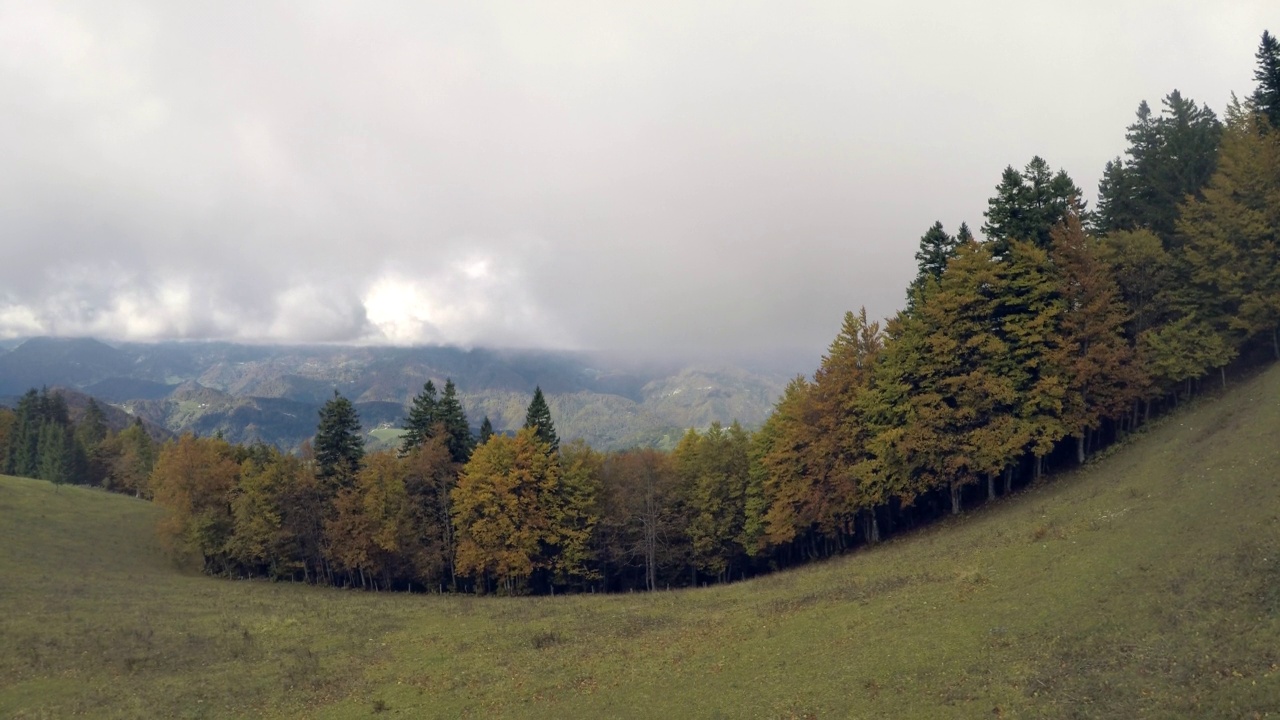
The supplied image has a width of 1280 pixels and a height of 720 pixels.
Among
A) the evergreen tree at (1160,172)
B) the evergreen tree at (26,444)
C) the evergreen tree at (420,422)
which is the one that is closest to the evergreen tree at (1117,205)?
the evergreen tree at (1160,172)

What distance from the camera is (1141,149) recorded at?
57906mm

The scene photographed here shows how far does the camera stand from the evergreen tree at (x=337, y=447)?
68188 mm

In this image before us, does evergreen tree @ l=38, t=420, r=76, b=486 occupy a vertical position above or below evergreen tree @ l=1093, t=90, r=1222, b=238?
below

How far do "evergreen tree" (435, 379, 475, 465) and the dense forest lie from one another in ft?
1.04

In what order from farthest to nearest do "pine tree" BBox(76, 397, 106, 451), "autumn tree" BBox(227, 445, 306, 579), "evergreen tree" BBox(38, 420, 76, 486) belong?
"pine tree" BBox(76, 397, 106, 451), "evergreen tree" BBox(38, 420, 76, 486), "autumn tree" BBox(227, 445, 306, 579)

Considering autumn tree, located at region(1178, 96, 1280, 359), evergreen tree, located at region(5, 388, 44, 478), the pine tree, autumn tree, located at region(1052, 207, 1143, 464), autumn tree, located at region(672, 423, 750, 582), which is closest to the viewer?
autumn tree, located at region(1178, 96, 1280, 359)

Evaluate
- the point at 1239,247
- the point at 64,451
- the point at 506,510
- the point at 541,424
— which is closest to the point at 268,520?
the point at 506,510

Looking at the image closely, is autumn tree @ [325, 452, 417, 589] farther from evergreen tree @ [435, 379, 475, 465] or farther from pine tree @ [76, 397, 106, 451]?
pine tree @ [76, 397, 106, 451]

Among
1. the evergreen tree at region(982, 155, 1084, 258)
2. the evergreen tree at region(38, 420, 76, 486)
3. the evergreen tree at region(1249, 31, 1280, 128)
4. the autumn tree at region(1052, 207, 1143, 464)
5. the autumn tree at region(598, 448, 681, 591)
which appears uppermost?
the evergreen tree at region(1249, 31, 1280, 128)

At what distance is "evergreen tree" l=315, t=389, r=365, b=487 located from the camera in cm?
6819

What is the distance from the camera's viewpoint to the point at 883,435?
157 feet

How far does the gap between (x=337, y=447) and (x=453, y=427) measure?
502 inches

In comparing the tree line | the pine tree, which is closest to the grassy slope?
the tree line

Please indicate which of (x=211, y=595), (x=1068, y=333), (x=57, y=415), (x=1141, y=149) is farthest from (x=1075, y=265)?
(x=57, y=415)
